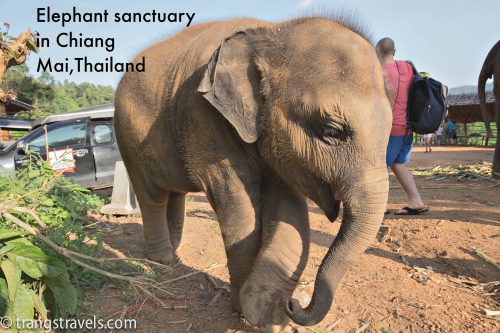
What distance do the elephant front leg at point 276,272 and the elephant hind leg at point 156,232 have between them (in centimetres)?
148

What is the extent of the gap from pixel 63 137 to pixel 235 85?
673 centimetres

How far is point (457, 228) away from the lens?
4.09 metres

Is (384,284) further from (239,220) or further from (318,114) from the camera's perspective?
(318,114)

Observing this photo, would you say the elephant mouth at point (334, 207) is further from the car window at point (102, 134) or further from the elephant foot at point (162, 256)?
the car window at point (102, 134)

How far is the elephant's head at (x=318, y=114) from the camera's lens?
5.89 feet

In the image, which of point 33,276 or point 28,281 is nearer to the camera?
point 33,276

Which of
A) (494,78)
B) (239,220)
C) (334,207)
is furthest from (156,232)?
(494,78)

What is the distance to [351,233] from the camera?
5.95 ft

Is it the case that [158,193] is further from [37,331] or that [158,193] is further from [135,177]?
[37,331]

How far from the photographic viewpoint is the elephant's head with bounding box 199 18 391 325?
180cm

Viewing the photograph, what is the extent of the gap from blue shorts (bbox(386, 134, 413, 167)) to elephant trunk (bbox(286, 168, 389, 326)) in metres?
2.82

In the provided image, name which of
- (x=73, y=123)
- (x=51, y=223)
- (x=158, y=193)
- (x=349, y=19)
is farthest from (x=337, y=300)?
(x=73, y=123)

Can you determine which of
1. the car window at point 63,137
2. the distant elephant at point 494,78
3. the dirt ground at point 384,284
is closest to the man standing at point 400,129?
the dirt ground at point 384,284

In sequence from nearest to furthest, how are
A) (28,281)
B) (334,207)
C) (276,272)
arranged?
(334,207) → (276,272) → (28,281)
